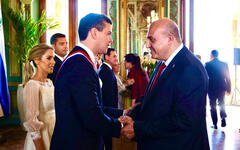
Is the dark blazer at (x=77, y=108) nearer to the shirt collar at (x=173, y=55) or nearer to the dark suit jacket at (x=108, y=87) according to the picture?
the shirt collar at (x=173, y=55)

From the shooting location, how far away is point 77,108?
60.9 inches

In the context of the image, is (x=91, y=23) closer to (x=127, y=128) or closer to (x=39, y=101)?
(x=127, y=128)

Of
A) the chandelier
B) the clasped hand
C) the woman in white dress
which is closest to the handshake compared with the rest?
the clasped hand

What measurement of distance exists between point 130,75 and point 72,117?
11.6 ft

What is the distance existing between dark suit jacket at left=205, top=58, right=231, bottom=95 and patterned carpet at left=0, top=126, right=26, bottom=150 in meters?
4.09

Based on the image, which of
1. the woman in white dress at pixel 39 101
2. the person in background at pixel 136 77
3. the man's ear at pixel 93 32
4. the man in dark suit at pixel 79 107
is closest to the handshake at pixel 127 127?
the man in dark suit at pixel 79 107

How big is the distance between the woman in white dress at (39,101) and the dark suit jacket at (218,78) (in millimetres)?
4500

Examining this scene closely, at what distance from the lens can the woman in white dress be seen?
217 centimetres

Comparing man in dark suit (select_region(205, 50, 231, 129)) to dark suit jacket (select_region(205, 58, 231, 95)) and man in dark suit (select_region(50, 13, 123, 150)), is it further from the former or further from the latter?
man in dark suit (select_region(50, 13, 123, 150))

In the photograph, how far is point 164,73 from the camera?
170 centimetres

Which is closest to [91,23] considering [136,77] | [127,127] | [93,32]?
[93,32]

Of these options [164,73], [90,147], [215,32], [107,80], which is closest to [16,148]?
[107,80]

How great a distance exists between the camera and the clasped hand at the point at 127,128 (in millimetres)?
1762

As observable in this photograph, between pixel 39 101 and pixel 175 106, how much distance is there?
1.23 metres
